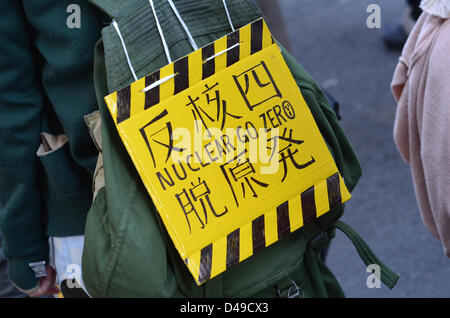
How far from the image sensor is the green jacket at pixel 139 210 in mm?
1385

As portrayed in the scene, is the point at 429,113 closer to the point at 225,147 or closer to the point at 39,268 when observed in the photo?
the point at 225,147

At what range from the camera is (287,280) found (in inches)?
62.9

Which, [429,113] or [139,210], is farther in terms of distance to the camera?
[429,113]

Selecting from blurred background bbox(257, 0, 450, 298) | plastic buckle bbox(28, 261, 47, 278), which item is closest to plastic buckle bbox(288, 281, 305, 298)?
plastic buckle bbox(28, 261, 47, 278)

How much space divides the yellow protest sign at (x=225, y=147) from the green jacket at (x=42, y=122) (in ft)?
0.99

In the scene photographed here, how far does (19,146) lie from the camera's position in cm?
171

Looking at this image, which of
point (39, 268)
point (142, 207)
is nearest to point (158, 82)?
point (142, 207)

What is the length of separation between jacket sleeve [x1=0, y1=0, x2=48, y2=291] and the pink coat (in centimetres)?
122

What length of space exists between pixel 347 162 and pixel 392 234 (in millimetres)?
1915

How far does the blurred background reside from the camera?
3186 mm

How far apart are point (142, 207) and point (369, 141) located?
10.6 feet

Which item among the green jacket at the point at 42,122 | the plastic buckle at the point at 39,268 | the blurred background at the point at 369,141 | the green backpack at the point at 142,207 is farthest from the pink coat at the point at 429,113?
the plastic buckle at the point at 39,268
